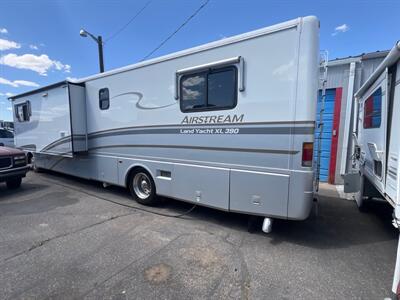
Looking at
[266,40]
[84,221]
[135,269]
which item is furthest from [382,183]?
[84,221]

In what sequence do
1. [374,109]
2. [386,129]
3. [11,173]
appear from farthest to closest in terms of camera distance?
[11,173], [374,109], [386,129]

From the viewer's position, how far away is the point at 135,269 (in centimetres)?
280

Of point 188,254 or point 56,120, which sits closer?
point 188,254

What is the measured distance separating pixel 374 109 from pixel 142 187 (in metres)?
4.65

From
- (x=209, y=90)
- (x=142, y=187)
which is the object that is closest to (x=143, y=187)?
(x=142, y=187)

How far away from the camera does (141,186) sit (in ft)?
16.9

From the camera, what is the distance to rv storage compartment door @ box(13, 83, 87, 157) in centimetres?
565

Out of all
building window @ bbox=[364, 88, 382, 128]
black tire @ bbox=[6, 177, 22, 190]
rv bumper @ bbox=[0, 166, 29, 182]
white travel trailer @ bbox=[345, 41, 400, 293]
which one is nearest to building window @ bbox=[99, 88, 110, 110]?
rv bumper @ bbox=[0, 166, 29, 182]

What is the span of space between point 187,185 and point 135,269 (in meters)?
1.65

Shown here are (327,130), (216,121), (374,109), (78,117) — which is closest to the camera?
(216,121)

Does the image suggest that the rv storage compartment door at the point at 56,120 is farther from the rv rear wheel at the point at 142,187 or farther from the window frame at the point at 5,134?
the window frame at the point at 5,134

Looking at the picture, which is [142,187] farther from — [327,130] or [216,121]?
[327,130]

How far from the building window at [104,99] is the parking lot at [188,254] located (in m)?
2.32

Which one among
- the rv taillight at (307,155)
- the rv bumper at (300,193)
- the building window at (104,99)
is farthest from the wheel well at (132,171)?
the rv taillight at (307,155)
